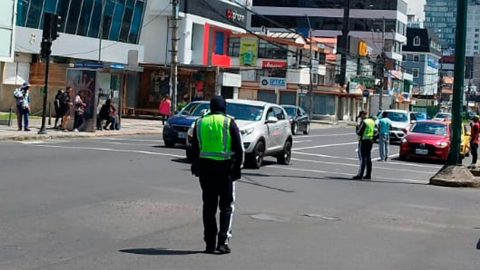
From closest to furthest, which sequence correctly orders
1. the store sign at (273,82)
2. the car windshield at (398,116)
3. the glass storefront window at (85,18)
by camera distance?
the car windshield at (398,116) → the glass storefront window at (85,18) → the store sign at (273,82)

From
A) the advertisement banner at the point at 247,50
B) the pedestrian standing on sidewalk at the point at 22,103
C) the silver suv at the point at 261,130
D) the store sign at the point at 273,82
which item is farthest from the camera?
the advertisement banner at the point at 247,50

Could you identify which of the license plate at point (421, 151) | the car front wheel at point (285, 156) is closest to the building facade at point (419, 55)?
the license plate at point (421, 151)

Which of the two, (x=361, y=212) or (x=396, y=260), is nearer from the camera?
(x=396, y=260)

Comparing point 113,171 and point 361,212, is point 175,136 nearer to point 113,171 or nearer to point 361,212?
point 113,171

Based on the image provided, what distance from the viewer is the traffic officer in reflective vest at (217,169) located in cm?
928

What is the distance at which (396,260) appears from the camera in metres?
9.58

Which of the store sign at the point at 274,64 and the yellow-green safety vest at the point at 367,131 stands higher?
the store sign at the point at 274,64

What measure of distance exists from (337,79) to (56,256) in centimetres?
7822

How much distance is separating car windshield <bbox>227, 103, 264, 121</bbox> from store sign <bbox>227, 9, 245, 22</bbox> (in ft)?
154

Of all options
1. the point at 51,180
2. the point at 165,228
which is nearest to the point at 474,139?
the point at 51,180

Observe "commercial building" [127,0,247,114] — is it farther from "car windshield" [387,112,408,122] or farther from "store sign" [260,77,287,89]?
"car windshield" [387,112,408,122]

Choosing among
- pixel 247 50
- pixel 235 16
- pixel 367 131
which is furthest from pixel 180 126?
pixel 235 16

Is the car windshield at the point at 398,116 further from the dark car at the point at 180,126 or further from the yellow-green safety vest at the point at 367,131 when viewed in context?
→ the yellow-green safety vest at the point at 367,131

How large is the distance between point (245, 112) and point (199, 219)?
34.1 ft
